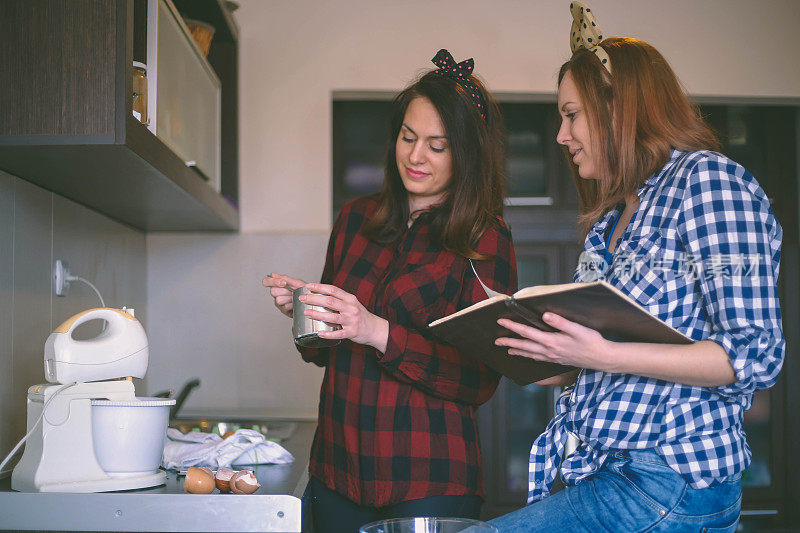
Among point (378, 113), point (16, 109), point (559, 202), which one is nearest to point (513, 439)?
point (559, 202)

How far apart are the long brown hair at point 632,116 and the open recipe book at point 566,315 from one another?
0.27 metres

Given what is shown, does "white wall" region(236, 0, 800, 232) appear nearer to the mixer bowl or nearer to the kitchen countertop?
the mixer bowl

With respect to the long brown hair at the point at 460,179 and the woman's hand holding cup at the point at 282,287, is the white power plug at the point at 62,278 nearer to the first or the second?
the woman's hand holding cup at the point at 282,287

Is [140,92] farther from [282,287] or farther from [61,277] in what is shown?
[61,277]

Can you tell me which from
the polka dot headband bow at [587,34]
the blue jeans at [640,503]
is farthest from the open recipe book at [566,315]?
the polka dot headband bow at [587,34]

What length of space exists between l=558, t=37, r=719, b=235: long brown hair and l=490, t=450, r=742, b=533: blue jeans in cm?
41

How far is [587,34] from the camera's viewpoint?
127cm

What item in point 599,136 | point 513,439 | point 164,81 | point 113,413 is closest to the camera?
point 599,136

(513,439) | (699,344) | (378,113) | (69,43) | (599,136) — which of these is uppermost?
(378,113)

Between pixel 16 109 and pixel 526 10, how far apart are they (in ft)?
6.18

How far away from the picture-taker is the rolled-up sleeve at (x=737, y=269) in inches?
38.2

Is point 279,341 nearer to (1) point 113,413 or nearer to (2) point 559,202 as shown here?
(2) point 559,202

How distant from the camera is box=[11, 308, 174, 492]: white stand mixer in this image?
4.22 ft

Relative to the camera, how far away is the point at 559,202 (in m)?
2.97
